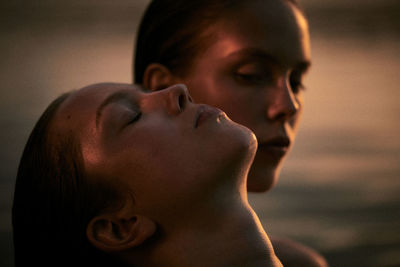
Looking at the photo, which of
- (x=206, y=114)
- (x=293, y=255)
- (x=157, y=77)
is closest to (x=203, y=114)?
(x=206, y=114)

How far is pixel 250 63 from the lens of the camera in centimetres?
134

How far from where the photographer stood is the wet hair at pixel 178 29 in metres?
1.39

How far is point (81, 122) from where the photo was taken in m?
0.99

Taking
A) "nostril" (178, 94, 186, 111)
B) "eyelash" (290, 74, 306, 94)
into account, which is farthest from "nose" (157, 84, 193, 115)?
"eyelash" (290, 74, 306, 94)

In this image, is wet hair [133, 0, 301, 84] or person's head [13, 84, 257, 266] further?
wet hair [133, 0, 301, 84]

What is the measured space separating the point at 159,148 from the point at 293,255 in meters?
0.69

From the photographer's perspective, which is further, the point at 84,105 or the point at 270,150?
the point at 270,150

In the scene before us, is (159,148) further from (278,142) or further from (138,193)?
(278,142)

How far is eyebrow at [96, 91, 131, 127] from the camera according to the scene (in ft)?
3.24

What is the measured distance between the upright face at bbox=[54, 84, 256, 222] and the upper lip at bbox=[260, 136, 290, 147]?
0.35m

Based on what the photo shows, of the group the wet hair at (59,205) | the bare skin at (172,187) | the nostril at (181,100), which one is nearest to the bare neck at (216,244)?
the bare skin at (172,187)

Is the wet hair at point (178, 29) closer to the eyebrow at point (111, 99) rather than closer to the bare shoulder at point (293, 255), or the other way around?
the eyebrow at point (111, 99)

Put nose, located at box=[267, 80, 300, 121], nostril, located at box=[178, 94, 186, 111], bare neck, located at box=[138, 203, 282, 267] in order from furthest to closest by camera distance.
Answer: nose, located at box=[267, 80, 300, 121], nostril, located at box=[178, 94, 186, 111], bare neck, located at box=[138, 203, 282, 267]

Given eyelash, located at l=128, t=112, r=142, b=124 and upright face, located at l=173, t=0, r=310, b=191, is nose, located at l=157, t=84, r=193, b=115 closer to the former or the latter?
eyelash, located at l=128, t=112, r=142, b=124
